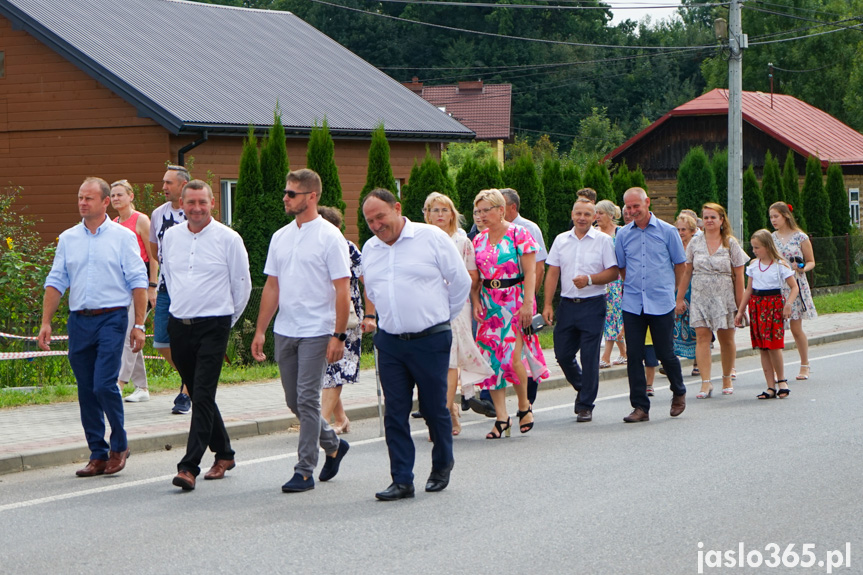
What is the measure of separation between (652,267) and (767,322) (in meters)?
2.46

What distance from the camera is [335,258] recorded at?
25.1 ft

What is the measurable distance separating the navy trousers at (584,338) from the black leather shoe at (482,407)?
763 mm

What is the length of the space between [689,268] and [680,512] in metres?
5.75

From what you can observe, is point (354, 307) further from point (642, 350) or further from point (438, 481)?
point (642, 350)

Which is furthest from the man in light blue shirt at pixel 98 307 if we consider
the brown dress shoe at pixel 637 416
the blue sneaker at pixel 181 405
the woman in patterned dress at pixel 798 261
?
the woman in patterned dress at pixel 798 261

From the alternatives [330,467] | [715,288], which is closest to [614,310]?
[715,288]

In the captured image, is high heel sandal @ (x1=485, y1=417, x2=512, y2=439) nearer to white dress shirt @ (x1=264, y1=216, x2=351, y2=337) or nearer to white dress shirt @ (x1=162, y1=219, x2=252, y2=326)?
white dress shirt @ (x1=264, y1=216, x2=351, y2=337)

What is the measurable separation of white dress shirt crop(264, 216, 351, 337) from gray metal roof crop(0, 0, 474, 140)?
48.6ft

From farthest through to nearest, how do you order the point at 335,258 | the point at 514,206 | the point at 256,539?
the point at 514,206 → the point at 335,258 → the point at 256,539

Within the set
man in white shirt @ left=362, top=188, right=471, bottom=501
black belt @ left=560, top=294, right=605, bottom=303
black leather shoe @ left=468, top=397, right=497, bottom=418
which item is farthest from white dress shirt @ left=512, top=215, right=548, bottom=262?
man in white shirt @ left=362, top=188, right=471, bottom=501

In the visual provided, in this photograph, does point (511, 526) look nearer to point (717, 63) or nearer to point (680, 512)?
point (680, 512)

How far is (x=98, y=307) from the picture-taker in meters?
8.18

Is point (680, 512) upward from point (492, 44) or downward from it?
downward

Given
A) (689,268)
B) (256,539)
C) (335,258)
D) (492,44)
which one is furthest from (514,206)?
(492,44)
